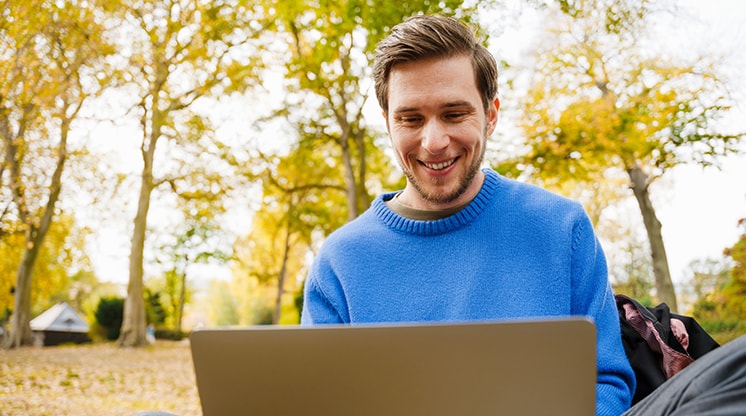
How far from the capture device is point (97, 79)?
4.18 meters

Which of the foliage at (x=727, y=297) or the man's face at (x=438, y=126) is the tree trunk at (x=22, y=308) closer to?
the man's face at (x=438, y=126)

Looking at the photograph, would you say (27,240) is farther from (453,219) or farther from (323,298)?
(453,219)

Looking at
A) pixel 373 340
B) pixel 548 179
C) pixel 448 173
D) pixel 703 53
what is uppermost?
pixel 703 53

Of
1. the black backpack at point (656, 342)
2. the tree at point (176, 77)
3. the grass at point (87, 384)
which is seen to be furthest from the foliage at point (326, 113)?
the black backpack at point (656, 342)

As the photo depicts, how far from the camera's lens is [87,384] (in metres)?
4.25

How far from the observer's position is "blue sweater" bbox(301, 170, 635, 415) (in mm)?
1268

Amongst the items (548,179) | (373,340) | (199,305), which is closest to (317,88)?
(548,179)

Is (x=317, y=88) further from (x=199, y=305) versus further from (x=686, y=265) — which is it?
(x=199, y=305)

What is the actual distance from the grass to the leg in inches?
139

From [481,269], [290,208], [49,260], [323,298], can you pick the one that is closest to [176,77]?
[49,260]

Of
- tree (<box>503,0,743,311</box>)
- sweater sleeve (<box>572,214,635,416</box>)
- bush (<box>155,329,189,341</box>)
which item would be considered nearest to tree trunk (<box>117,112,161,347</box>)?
tree (<box>503,0,743,311</box>)

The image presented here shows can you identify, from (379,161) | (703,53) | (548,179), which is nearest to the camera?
(703,53)

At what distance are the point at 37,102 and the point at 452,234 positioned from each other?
317cm

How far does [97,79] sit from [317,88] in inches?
132
